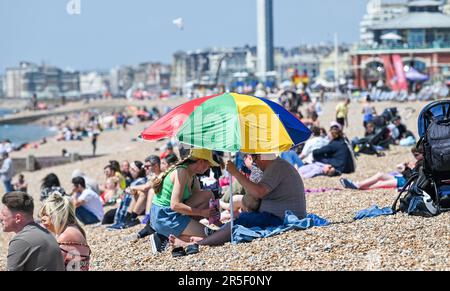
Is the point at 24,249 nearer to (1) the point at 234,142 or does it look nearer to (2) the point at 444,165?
(1) the point at 234,142

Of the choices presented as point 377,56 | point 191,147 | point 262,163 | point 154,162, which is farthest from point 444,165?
point 377,56

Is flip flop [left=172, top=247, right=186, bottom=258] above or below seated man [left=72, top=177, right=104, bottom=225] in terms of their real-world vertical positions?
above

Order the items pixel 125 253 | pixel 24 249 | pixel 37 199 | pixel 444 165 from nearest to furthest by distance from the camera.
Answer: pixel 24 249 < pixel 444 165 < pixel 125 253 < pixel 37 199

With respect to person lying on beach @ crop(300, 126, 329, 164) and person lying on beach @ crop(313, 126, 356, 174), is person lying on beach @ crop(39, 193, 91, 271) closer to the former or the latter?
person lying on beach @ crop(313, 126, 356, 174)

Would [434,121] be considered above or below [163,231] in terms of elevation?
above

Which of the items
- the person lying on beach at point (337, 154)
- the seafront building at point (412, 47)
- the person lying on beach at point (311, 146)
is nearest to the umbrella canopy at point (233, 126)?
the person lying on beach at point (337, 154)

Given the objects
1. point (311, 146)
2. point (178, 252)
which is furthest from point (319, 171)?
point (178, 252)

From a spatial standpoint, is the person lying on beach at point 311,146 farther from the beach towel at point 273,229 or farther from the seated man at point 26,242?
the seated man at point 26,242

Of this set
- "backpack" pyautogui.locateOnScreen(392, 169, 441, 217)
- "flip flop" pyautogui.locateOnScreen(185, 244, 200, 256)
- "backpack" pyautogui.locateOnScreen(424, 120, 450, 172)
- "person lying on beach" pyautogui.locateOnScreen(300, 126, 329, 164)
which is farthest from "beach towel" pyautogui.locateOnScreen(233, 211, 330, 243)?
"person lying on beach" pyautogui.locateOnScreen(300, 126, 329, 164)

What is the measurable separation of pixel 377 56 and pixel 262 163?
5150cm

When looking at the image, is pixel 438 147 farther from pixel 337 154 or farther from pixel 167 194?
pixel 337 154

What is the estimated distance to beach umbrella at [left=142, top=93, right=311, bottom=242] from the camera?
24.4ft

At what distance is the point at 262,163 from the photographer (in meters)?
7.96

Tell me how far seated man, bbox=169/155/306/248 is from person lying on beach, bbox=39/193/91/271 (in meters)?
1.58
